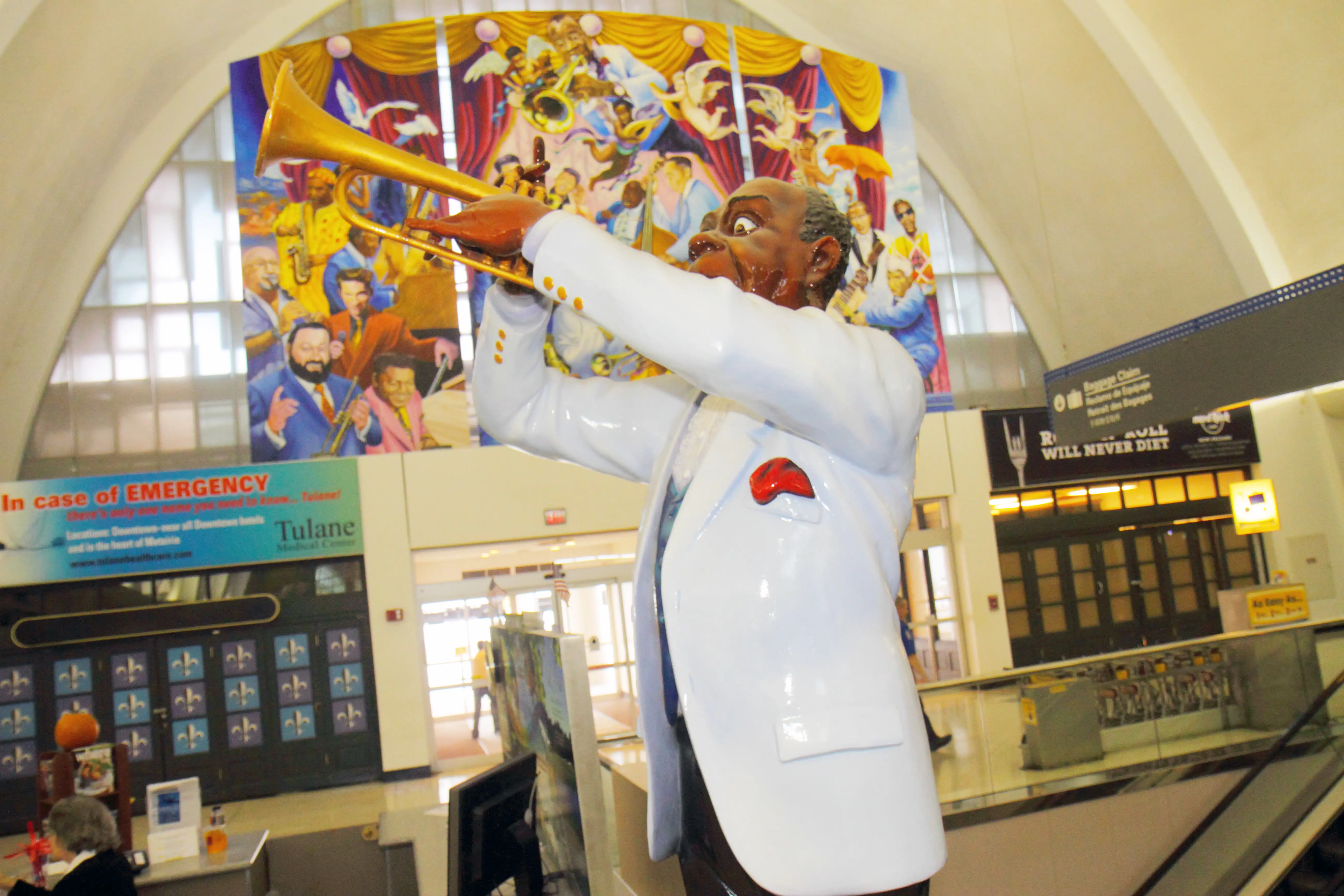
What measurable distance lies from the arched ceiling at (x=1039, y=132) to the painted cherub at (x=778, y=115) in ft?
12.0

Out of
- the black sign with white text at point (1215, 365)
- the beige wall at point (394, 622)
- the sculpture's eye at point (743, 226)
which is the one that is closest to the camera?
the sculpture's eye at point (743, 226)

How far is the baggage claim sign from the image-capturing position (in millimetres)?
9945

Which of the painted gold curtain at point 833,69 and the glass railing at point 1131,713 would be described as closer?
the glass railing at point 1131,713

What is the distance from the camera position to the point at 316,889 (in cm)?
590

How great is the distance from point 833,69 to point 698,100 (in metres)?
2.04

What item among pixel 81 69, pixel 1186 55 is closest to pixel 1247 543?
pixel 1186 55

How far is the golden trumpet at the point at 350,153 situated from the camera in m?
1.34

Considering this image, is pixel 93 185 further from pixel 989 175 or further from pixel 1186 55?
pixel 1186 55

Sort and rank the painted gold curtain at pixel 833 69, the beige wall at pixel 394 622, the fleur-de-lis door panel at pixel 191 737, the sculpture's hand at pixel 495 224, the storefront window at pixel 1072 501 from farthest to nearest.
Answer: the storefront window at pixel 1072 501, the painted gold curtain at pixel 833 69, the beige wall at pixel 394 622, the fleur-de-lis door panel at pixel 191 737, the sculpture's hand at pixel 495 224

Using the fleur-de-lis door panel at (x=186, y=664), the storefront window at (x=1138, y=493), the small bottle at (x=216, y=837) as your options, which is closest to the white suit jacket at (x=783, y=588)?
the small bottle at (x=216, y=837)

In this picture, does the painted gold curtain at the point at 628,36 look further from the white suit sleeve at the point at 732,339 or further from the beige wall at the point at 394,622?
the white suit sleeve at the point at 732,339

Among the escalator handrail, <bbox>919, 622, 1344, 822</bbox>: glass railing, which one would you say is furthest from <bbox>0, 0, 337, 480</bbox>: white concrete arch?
the escalator handrail

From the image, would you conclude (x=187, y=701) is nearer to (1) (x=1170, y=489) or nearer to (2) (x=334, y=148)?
(2) (x=334, y=148)

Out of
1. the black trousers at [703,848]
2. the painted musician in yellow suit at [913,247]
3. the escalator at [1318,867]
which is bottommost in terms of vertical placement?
the escalator at [1318,867]
